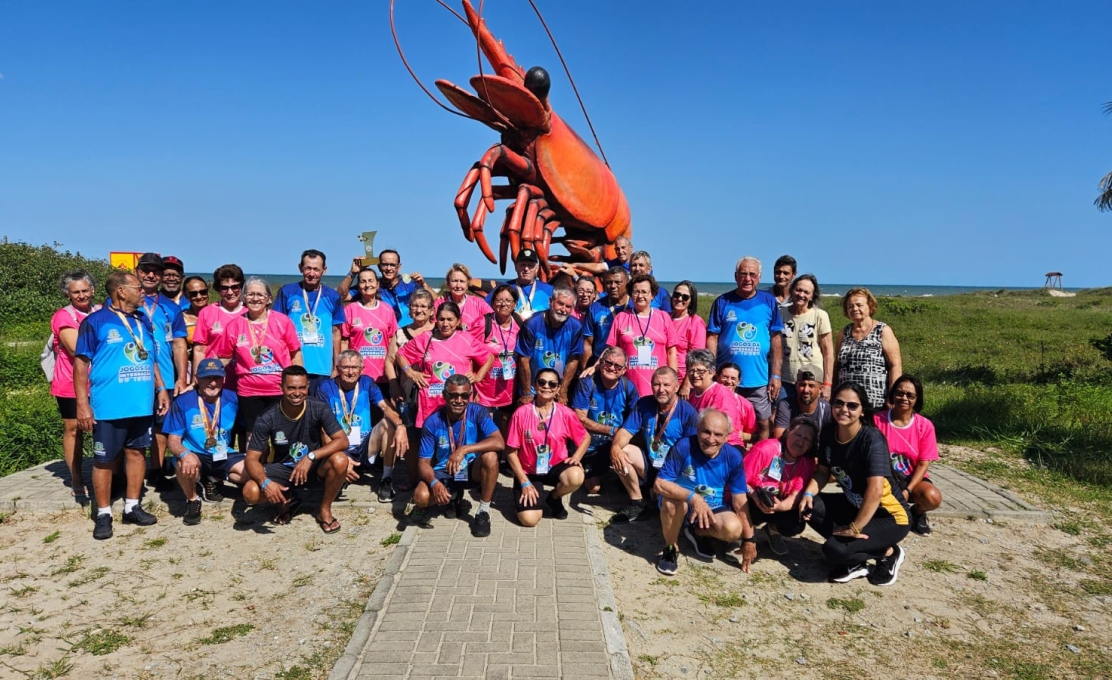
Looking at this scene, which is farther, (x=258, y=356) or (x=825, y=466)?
(x=258, y=356)

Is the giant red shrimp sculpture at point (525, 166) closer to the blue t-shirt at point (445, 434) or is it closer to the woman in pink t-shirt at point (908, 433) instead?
the blue t-shirt at point (445, 434)

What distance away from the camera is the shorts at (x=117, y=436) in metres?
4.58

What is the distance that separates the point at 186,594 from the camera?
12.6 feet

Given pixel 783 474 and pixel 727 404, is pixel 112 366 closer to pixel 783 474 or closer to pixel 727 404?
pixel 727 404

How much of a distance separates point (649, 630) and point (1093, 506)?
449 cm

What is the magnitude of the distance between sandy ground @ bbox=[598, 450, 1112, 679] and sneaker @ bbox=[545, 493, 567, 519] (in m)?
0.34

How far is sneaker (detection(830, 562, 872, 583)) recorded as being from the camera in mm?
4105

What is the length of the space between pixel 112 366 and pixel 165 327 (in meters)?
0.71

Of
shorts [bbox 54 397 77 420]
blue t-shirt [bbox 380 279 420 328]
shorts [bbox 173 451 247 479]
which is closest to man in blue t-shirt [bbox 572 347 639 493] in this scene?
blue t-shirt [bbox 380 279 420 328]

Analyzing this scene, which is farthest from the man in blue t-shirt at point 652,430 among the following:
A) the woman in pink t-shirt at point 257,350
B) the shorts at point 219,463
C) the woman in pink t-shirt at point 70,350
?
the woman in pink t-shirt at point 70,350

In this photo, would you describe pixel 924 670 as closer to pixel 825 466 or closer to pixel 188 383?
pixel 825 466

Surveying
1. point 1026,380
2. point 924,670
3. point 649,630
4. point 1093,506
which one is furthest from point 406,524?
point 1026,380

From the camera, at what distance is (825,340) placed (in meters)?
5.16

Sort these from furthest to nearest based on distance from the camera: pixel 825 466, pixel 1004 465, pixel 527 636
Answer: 1. pixel 1004 465
2. pixel 825 466
3. pixel 527 636
